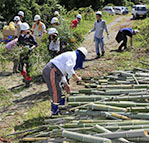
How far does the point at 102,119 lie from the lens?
4.18 m

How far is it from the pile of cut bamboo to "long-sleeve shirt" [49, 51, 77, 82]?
0.62 m

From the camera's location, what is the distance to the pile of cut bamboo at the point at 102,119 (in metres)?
3.59

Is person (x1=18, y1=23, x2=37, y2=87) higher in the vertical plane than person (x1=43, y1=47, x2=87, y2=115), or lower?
higher

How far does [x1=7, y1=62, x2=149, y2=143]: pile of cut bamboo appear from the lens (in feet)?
11.8

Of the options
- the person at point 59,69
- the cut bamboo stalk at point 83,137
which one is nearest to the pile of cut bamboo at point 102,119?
the cut bamboo stalk at point 83,137

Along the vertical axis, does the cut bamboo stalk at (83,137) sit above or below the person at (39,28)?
below

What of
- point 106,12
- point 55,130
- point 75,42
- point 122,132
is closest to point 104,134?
point 122,132

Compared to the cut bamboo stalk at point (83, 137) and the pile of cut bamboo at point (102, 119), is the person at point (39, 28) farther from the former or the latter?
the cut bamboo stalk at point (83, 137)

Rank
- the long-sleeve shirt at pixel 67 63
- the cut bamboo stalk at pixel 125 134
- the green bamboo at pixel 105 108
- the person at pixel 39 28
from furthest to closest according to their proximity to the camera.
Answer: the person at pixel 39 28 → the long-sleeve shirt at pixel 67 63 → the green bamboo at pixel 105 108 → the cut bamboo stalk at pixel 125 134

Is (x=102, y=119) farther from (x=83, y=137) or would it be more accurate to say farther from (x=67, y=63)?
(x=67, y=63)

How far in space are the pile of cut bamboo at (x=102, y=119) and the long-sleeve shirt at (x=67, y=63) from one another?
62 centimetres

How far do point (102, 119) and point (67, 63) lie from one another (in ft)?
3.67

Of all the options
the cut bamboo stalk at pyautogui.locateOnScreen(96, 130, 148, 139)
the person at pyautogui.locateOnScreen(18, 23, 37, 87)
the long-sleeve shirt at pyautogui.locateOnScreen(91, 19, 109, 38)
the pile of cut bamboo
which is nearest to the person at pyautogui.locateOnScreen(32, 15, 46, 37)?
the person at pyautogui.locateOnScreen(18, 23, 37, 87)

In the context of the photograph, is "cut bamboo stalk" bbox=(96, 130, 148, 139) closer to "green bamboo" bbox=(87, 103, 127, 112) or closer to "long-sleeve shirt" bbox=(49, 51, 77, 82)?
"green bamboo" bbox=(87, 103, 127, 112)
